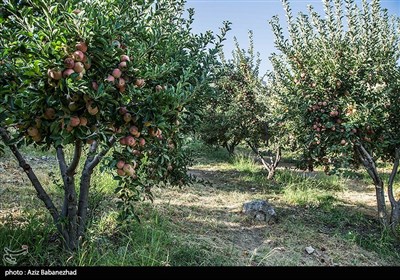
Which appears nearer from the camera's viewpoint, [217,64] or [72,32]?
[72,32]

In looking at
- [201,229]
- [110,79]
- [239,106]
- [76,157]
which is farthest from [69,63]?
[239,106]

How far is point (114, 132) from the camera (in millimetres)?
2221

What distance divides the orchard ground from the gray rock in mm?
135

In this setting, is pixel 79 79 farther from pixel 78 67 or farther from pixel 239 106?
pixel 239 106

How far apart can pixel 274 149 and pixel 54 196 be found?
5.75 meters

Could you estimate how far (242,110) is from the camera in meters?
9.01

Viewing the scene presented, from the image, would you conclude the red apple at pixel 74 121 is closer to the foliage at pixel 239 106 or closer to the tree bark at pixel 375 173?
the tree bark at pixel 375 173

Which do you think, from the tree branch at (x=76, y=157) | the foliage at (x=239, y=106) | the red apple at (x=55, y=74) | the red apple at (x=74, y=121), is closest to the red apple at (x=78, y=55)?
the red apple at (x=55, y=74)

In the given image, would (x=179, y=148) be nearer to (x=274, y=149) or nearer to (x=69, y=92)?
(x=69, y=92)

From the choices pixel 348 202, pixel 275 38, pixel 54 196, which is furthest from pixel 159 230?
pixel 348 202

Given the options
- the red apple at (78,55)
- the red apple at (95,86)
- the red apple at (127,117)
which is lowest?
the red apple at (127,117)

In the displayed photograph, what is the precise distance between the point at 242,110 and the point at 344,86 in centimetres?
425

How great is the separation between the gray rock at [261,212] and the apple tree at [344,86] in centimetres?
113

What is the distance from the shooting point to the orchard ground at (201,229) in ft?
10.2
